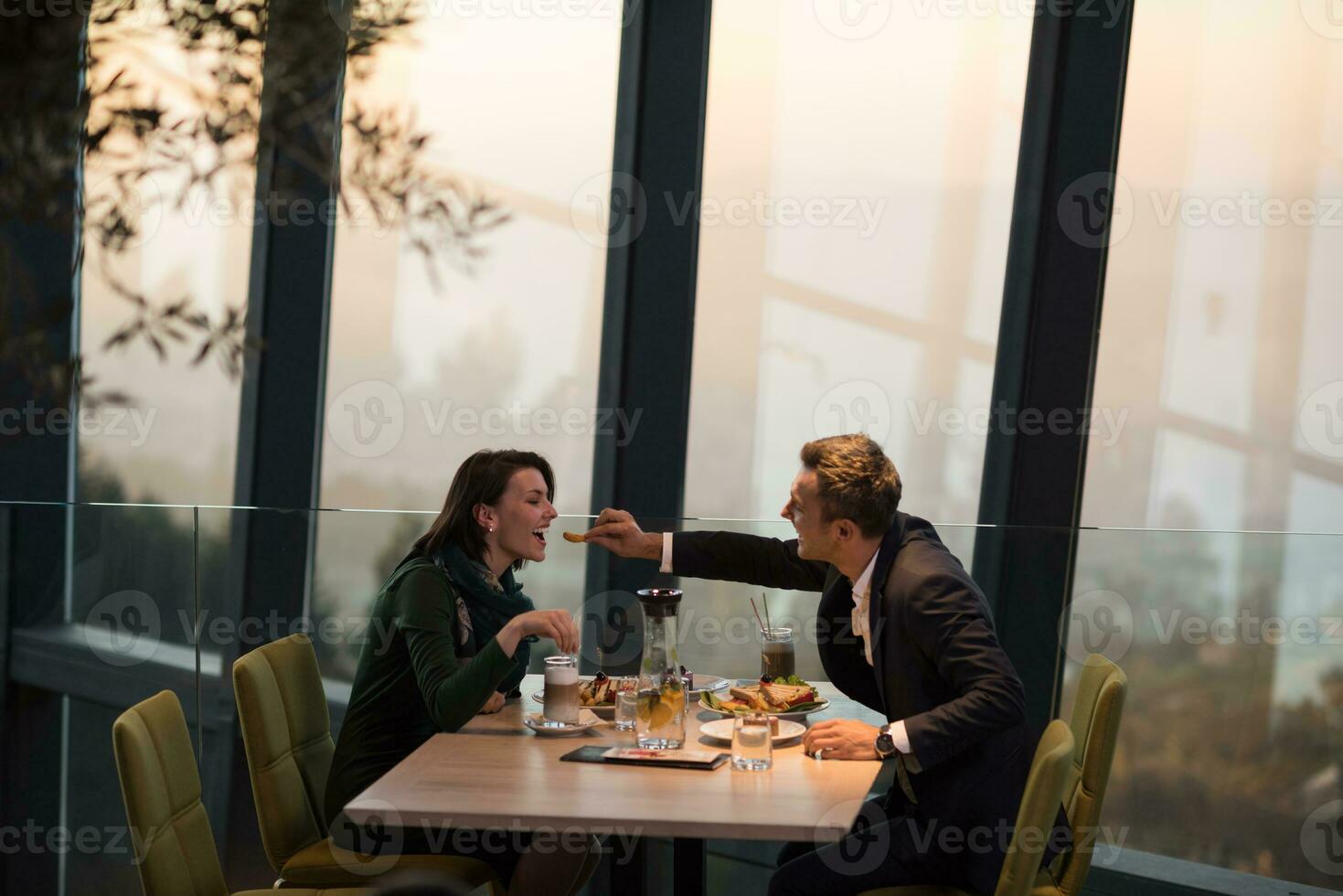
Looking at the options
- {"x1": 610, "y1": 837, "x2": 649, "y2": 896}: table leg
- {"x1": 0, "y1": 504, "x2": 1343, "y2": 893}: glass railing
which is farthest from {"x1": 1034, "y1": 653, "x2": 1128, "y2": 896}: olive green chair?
{"x1": 0, "y1": 504, "x2": 1343, "y2": 893}: glass railing

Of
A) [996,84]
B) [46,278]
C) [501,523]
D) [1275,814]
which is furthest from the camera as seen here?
[46,278]

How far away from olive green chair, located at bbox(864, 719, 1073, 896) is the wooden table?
24 centimetres

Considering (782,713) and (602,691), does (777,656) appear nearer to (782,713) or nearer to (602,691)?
(782,713)

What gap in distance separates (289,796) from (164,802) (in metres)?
0.46

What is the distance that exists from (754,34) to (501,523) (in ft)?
7.03

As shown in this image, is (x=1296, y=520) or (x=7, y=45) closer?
(x=1296, y=520)

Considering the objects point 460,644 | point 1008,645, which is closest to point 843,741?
point 460,644

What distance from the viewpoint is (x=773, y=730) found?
2289 mm

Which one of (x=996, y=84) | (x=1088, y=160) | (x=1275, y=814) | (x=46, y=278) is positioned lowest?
(x=1275, y=814)

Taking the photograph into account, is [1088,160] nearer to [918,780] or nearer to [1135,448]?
[1135,448]

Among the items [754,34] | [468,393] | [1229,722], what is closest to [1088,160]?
[754,34]

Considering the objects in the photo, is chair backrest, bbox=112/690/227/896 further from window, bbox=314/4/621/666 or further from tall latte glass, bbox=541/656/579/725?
window, bbox=314/4/621/666

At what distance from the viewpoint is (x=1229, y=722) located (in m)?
3.14

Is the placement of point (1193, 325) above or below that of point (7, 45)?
below
